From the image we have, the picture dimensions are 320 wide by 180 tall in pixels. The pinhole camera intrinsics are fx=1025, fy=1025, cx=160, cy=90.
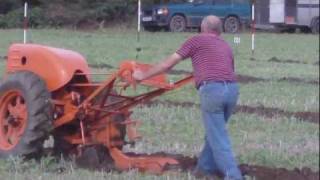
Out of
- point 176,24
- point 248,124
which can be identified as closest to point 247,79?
point 248,124

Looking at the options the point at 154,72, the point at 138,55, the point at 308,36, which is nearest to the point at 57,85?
the point at 154,72

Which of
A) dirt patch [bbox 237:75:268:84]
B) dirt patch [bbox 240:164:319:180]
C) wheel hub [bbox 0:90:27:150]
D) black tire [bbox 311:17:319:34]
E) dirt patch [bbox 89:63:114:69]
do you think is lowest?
dirt patch [bbox 240:164:319:180]

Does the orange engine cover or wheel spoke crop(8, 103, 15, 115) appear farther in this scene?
wheel spoke crop(8, 103, 15, 115)

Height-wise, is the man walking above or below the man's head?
below

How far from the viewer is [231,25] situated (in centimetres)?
3788

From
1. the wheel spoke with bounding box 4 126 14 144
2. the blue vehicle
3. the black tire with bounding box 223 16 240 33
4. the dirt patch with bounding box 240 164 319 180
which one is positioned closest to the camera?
the dirt patch with bounding box 240 164 319 180

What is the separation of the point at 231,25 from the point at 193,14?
1480mm

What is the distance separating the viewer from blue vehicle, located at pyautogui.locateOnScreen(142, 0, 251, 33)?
124ft

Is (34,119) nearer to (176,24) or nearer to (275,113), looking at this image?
(275,113)

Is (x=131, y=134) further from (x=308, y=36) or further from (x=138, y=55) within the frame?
(x=308, y=36)

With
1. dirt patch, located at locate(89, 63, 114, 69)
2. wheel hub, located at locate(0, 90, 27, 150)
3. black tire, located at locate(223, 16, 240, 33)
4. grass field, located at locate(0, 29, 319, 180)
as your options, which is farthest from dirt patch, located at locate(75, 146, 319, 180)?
black tire, located at locate(223, 16, 240, 33)

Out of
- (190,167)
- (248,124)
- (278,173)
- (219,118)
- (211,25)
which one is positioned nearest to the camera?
(219,118)

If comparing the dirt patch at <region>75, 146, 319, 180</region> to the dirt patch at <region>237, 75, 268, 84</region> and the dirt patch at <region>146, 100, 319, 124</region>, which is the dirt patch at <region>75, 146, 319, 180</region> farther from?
the dirt patch at <region>237, 75, 268, 84</region>

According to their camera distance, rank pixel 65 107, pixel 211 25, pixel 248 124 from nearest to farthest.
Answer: pixel 211 25
pixel 65 107
pixel 248 124
